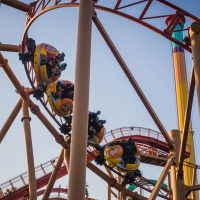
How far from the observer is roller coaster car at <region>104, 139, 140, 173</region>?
29.4ft

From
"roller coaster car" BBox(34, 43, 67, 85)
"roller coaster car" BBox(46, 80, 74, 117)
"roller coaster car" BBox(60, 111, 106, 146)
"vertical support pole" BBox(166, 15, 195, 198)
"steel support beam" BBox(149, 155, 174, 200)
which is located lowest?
"steel support beam" BBox(149, 155, 174, 200)

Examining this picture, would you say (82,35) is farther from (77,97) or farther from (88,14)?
(77,97)

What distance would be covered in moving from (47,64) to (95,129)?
1831mm

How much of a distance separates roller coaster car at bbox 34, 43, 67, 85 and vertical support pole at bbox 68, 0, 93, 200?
11.6 ft

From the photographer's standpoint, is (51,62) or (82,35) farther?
(51,62)

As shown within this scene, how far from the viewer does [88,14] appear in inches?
185

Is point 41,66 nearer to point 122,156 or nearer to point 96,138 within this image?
point 96,138

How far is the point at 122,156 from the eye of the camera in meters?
9.05

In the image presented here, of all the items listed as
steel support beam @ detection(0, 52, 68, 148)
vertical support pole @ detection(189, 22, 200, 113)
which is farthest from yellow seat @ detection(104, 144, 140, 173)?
vertical support pole @ detection(189, 22, 200, 113)

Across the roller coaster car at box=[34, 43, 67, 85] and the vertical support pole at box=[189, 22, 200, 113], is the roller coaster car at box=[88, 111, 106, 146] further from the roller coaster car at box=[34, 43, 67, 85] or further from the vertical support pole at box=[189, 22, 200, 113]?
the vertical support pole at box=[189, 22, 200, 113]

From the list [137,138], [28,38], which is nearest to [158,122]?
[28,38]

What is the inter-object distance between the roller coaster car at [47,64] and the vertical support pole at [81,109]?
353 cm

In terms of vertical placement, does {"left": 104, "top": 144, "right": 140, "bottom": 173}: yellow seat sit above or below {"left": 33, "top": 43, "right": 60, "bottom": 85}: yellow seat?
below

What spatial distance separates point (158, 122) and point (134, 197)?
108 inches
